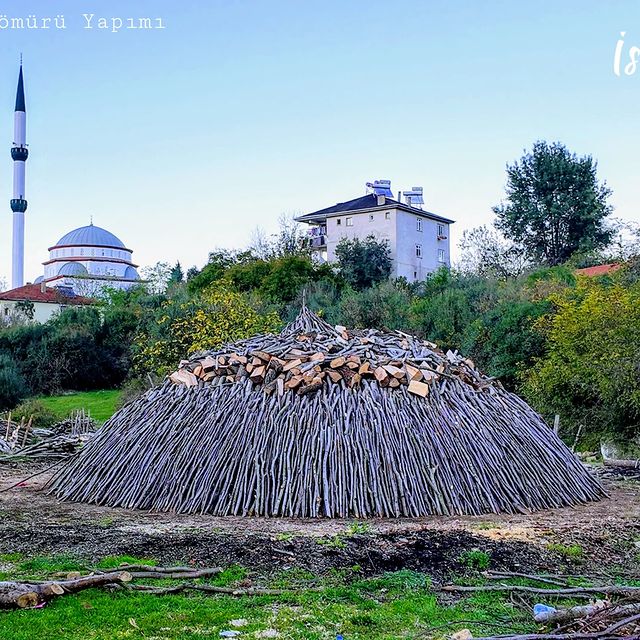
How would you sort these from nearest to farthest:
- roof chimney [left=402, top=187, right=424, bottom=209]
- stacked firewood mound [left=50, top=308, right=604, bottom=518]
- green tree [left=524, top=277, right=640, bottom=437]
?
stacked firewood mound [left=50, top=308, right=604, bottom=518], green tree [left=524, top=277, right=640, bottom=437], roof chimney [left=402, top=187, right=424, bottom=209]

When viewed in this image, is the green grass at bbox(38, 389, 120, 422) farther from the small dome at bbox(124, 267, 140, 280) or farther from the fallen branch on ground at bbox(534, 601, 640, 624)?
the small dome at bbox(124, 267, 140, 280)

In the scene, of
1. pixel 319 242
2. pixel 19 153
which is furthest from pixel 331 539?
pixel 19 153

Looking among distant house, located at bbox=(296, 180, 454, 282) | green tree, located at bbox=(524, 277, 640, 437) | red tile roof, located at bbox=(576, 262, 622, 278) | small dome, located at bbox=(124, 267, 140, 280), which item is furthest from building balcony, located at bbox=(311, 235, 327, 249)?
green tree, located at bbox=(524, 277, 640, 437)

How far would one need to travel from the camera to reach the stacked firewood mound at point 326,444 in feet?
25.2

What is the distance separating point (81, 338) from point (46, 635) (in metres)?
25.3

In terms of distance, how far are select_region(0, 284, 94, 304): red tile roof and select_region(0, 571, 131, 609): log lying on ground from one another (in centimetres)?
3680

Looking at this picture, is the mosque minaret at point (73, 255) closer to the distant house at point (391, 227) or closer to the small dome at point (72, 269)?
the small dome at point (72, 269)

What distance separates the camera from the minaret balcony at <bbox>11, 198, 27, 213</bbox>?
4938 centimetres

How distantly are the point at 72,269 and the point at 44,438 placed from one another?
41885 mm

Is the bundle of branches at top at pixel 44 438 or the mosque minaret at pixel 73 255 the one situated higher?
the mosque minaret at pixel 73 255

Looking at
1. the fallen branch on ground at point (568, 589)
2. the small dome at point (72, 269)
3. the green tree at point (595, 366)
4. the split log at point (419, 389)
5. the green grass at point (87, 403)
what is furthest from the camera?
the small dome at point (72, 269)

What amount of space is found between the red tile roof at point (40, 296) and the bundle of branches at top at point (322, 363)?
32.6 meters

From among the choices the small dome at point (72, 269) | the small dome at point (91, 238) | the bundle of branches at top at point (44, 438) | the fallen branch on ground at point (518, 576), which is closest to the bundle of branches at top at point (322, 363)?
the fallen branch on ground at point (518, 576)

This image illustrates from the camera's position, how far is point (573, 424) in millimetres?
15734
